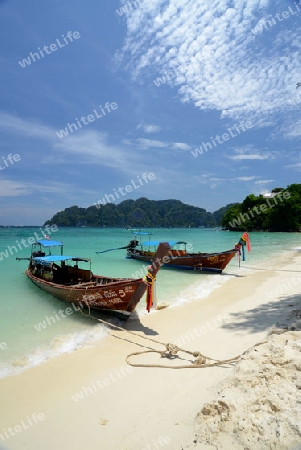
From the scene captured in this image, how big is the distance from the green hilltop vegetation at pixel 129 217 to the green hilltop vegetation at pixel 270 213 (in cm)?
10061

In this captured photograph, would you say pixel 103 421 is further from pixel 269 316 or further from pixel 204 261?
pixel 204 261

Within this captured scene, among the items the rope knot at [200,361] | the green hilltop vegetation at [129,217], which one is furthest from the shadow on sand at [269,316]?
the green hilltop vegetation at [129,217]

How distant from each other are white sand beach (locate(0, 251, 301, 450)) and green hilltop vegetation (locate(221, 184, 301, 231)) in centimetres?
6734

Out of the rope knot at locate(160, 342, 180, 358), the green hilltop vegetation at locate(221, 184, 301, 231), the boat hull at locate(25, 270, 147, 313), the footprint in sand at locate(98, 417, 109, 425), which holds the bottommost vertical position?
the footprint in sand at locate(98, 417, 109, 425)

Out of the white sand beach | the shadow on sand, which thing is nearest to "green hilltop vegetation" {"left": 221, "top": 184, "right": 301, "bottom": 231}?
the shadow on sand

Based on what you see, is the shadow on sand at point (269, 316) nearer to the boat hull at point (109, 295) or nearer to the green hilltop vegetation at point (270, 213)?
the boat hull at point (109, 295)

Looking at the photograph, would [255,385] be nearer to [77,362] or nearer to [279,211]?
[77,362]

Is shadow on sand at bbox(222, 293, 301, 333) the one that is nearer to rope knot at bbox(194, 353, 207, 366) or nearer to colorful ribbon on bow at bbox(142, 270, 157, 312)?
rope knot at bbox(194, 353, 207, 366)

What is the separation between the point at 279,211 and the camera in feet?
225

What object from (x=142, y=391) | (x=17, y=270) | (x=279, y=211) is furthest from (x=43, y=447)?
(x=279, y=211)

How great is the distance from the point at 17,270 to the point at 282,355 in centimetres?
2028

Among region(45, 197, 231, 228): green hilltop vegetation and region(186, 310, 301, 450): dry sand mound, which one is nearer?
region(186, 310, 301, 450): dry sand mound

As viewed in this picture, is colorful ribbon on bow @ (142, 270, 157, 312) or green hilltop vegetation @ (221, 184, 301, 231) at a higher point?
green hilltop vegetation @ (221, 184, 301, 231)

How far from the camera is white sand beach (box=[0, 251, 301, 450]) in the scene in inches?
111
